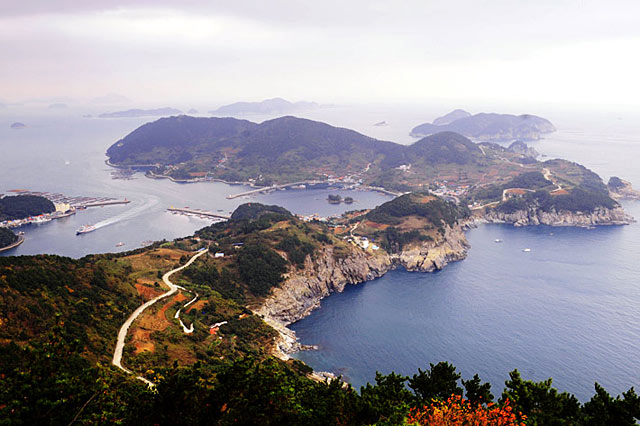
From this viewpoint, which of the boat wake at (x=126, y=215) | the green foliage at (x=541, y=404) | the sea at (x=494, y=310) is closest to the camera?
the green foliage at (x=541, y=404)

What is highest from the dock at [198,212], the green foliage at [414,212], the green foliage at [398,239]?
the green foliage at [414,212]

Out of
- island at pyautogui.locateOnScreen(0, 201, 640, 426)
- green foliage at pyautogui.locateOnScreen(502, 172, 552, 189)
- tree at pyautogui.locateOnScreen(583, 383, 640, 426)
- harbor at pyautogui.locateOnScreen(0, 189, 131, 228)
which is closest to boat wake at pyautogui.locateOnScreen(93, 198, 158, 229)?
harbor at pyautogui.locateOnScreen(0, 189, 131, 228)

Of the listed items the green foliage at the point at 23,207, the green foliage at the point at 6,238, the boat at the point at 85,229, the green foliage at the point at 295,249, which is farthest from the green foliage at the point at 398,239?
the green foliage at the point at 23,207

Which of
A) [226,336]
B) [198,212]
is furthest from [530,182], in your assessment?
[226,336]

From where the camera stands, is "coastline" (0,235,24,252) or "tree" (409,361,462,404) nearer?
"tree" (409,361,462,404)

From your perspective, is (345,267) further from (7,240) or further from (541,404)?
(7,240)

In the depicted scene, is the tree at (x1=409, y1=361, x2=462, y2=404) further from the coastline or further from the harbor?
the harbor

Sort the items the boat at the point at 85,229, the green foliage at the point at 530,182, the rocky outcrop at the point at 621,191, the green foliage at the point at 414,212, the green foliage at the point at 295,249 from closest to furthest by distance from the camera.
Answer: the green foliage at the point at 295,249 < the green foliage at the point at 414,212 < the boat at the point at 85,229 < the green foliage at the point at 530,182 < the rocky outcrop at the point at 621,191

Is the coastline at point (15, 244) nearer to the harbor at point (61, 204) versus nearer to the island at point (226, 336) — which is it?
the harbor at point (61, 204)
